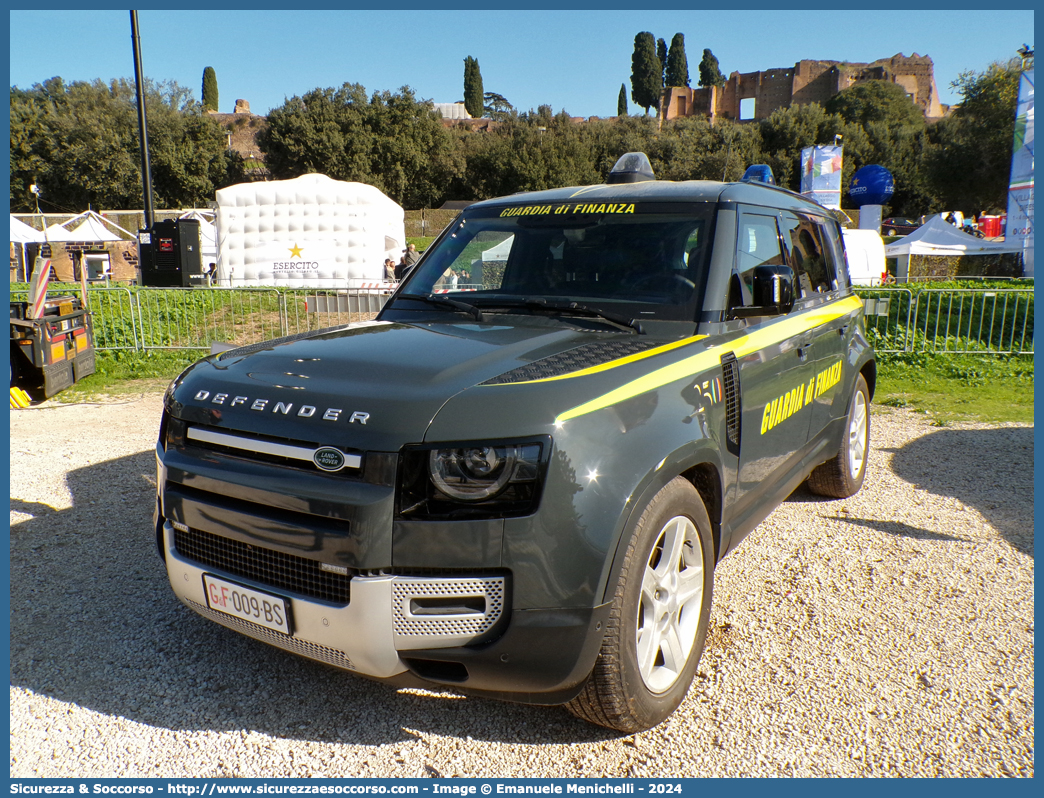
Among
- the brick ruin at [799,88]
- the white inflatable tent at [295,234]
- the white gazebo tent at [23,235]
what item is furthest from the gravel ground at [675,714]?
the brick ruin at [799,88]

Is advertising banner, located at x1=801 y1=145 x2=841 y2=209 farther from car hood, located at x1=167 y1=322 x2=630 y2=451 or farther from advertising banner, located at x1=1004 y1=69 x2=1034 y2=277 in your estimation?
car hood, located at x1=167 y1=322 x2=630 y2=451

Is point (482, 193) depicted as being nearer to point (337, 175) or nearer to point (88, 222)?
point (337, 175)

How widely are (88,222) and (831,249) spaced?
28160 millimetres

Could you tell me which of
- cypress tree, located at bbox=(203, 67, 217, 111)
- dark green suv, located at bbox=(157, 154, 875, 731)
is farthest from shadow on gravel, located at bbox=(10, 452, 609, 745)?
cypress tree, located at bbox=(203, 67, 217, 111)

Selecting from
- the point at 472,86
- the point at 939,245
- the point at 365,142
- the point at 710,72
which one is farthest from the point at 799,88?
the point at 939,245

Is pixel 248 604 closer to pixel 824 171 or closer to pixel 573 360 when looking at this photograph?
pixel 573 360

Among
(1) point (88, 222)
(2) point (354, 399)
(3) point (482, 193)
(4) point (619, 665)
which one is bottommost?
(4) point (619, 665)

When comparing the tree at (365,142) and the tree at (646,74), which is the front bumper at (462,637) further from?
the tree at (646,74)

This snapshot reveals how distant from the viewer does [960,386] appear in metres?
10.1

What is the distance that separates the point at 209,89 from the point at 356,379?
108757 mm

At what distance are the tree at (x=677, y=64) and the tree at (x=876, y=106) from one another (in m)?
33.5

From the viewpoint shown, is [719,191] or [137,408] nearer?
[719,191]
